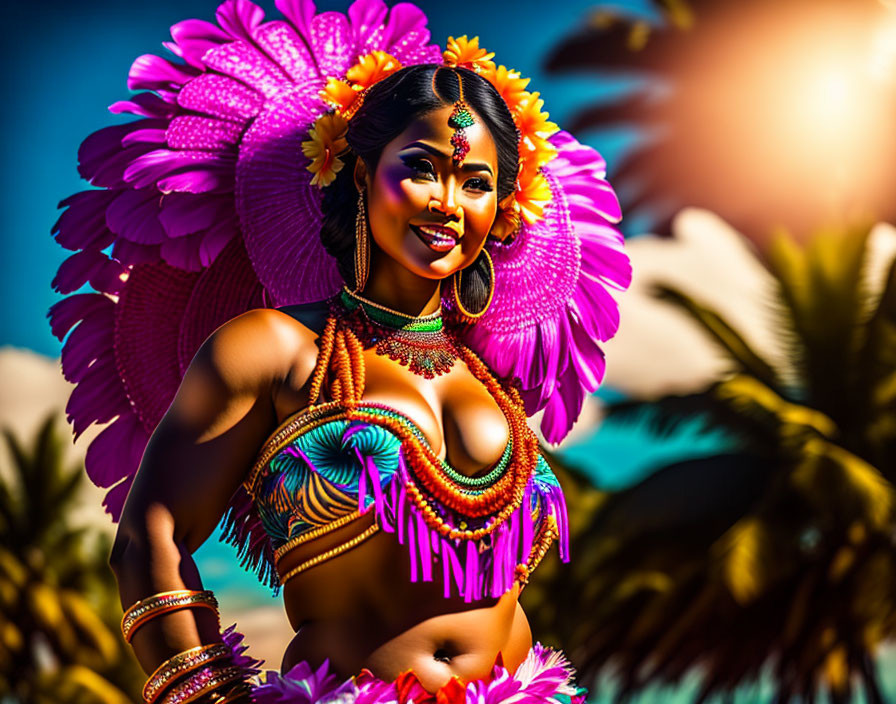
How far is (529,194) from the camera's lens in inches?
114

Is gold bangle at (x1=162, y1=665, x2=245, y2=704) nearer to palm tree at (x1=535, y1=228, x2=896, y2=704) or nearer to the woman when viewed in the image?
the woman

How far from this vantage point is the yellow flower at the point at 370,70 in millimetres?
2804

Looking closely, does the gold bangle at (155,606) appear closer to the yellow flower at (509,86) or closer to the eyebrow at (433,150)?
the eyebrow at (433,150)

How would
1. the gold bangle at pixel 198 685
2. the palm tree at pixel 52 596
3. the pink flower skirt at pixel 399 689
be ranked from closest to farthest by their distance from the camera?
1. the gold bangle at pixel 198 685
2. the pink flower skirt at pixel 399 689
3. the palm tree at pixel 52 596

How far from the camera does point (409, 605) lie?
2.50 metres

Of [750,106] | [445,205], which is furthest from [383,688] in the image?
[750,106]

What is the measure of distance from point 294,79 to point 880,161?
16.8m

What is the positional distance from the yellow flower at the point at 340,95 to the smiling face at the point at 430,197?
0.61 ft

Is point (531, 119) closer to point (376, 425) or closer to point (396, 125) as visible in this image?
point (396, 125)

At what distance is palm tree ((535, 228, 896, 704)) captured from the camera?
51.3 feet

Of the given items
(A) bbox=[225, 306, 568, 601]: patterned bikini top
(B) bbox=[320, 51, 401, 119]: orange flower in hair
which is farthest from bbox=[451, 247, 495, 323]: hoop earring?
(B) bbox=[320, 51, 401, 119]: orange flower in hair

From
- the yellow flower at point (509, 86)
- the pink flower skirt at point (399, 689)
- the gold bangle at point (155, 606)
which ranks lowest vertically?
the pink flower skirt at point (399, 689)

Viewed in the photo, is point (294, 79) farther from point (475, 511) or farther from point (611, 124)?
point (611, 124)

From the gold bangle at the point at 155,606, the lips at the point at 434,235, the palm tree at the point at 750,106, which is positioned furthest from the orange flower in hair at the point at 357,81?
the palm tree at the point at 750,106
